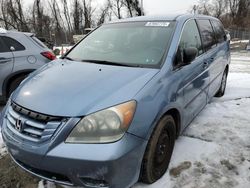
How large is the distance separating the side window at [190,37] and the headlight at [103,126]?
4.48 feet

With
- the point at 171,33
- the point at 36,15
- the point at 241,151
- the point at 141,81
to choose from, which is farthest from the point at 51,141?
the point at 36,15

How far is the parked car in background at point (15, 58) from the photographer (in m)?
5.13

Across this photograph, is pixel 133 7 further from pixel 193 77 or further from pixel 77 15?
pixel 193 77

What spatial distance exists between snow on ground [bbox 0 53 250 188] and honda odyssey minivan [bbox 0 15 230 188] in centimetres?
24

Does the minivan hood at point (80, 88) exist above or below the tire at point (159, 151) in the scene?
above

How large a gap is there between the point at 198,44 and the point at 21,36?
3.55 m

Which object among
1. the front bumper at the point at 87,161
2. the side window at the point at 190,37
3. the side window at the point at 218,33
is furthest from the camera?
the side window at the point at 218,33

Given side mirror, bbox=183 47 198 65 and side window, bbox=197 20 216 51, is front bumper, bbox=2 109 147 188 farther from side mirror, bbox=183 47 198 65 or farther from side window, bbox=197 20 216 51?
side window, bbox=197 20 216 51

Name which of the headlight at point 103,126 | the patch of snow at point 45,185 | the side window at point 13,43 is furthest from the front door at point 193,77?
the side window at point 13,43

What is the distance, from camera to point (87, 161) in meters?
2.06

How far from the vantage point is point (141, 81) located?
250cm

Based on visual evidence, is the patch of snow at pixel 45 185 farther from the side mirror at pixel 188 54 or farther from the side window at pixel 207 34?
the side window at pixel 207 34

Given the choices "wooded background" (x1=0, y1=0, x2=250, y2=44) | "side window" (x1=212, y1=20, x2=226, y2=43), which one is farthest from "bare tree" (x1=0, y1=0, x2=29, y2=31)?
"side window" (x1=212, y1=20, x2=226, y2=43)

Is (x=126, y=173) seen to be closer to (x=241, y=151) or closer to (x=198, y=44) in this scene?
(x=241, y=151)
